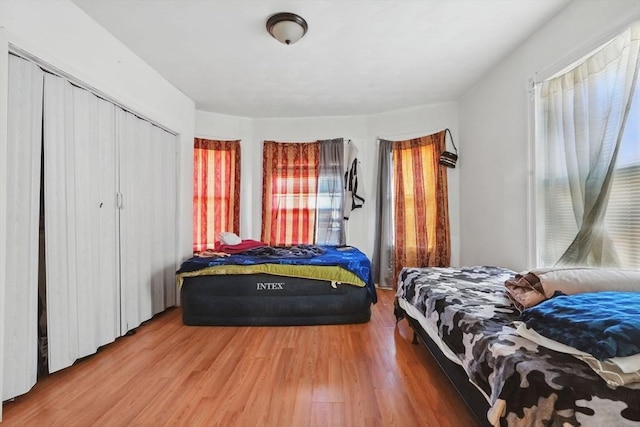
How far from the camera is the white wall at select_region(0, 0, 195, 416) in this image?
149 centimetres

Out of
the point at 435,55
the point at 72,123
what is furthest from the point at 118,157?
the point at 435,55

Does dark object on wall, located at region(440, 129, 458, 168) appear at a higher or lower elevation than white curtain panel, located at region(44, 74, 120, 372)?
higher

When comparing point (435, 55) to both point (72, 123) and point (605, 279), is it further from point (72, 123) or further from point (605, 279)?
point (72, 123)

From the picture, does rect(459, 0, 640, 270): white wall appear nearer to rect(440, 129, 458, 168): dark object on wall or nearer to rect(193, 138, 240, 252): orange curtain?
rect(440, 129, 458, 168): dark object on wall

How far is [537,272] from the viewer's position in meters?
1.46

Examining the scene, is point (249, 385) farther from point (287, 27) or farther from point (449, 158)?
point (449, 158)

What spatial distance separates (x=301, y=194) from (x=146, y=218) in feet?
7.00

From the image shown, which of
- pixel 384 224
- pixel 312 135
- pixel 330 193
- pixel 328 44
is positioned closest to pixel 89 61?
pixel 328 44

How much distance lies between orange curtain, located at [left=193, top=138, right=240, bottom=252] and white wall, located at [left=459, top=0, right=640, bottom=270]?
319 centimetres

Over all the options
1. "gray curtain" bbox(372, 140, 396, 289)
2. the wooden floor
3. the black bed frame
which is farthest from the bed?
"gray curtain" bbox(372, 140, 396, 289)

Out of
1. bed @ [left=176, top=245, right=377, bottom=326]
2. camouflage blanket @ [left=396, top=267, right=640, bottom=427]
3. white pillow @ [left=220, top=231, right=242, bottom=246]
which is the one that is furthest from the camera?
white pillow @ [left=220, top=231, right=242, bottom=246]

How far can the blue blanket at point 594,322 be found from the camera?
0.82 m

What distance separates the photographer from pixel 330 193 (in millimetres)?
4168

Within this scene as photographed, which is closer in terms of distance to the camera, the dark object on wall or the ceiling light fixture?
the ceiling light fixture
